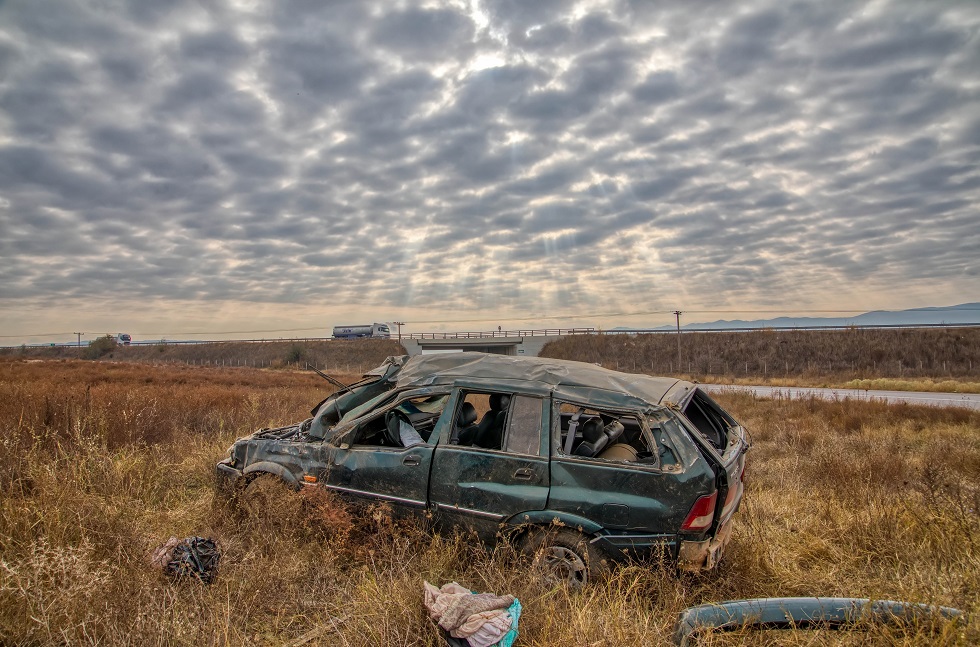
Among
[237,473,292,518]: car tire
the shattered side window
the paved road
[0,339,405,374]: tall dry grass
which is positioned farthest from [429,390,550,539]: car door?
[0,339,405,374]: tall dry grass

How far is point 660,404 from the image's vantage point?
4.18 meters

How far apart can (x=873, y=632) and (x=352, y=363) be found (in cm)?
6703

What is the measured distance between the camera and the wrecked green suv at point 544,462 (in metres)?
3.92

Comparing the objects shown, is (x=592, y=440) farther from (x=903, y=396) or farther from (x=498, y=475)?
(x=903, y=396)

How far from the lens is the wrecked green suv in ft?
12.9

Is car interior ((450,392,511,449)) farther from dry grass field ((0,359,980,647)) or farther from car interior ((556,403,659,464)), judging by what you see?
dry grass field ((0,359,980,647))

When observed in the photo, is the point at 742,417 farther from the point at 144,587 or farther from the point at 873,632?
the point at 144,587

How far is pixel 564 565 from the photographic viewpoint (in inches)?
157

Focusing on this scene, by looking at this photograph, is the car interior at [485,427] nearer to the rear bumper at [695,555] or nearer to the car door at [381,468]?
the car door at [381,468]

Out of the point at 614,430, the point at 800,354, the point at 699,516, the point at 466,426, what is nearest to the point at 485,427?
the point at 466,426

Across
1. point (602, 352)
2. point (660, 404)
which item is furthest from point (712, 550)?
point (602, 352)

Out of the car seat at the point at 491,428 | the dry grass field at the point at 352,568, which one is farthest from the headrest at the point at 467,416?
the dry grass field at the point at 352,568

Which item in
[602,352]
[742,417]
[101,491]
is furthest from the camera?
[602,352]

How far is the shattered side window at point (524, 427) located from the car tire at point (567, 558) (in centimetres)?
62
